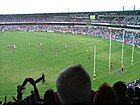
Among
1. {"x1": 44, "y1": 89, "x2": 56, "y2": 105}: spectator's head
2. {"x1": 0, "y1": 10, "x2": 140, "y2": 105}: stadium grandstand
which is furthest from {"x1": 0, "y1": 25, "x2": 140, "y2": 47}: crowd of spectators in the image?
{"x1": 44, "y1": 89, "x2": 56, "y2": 105}: spectator's head

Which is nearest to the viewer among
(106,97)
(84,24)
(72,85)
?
(72,85)

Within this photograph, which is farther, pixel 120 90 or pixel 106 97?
pixel 120 90

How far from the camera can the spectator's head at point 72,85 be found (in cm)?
281

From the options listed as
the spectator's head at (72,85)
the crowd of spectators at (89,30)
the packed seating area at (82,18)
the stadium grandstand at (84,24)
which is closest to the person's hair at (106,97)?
the spectator's head at (72,85)

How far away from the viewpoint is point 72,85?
2.81 metres

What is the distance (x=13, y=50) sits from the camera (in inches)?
1957

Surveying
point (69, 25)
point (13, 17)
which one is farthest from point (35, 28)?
point (13, 17)

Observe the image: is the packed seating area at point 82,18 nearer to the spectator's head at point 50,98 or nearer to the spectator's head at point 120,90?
the spectator's head at point 120,90

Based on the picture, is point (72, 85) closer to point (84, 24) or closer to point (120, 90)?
point (120, 90)

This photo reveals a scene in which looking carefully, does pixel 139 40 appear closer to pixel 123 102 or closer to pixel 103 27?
pixel 103 27

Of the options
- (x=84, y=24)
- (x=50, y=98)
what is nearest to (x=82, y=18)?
(x=84, y=24)

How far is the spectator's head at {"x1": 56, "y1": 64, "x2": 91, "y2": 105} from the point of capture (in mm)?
2811

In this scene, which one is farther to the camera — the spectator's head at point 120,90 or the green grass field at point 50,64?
the green grass field at point 50,64

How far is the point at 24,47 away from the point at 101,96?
166 ft
